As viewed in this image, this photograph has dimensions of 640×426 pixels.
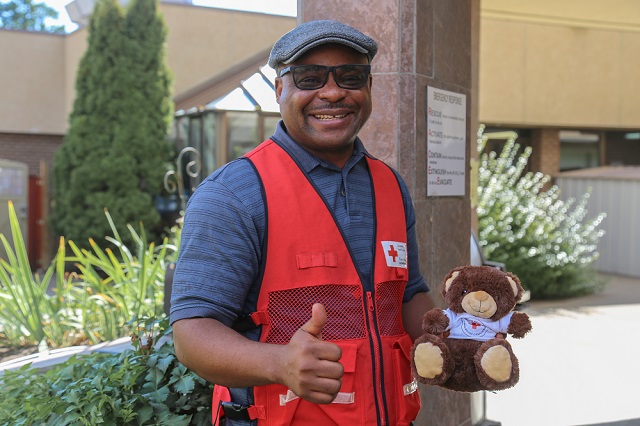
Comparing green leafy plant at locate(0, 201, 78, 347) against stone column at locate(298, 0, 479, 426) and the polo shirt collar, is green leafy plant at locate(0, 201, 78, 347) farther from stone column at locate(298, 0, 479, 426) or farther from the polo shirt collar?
the polo shirt collar

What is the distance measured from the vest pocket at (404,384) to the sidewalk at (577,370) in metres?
2.08

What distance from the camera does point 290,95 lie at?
2.09 m

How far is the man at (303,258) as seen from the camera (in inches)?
73.0

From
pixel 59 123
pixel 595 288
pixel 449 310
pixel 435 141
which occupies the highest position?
pixel 59 123

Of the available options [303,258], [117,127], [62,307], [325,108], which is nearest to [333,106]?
[325,108]

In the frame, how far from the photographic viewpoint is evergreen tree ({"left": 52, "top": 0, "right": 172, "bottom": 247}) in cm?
1477

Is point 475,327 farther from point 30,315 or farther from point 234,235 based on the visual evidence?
point 30,315

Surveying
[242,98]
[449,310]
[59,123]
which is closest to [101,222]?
[242,98]

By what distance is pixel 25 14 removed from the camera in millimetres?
48062

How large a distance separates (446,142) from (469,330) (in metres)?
2.05

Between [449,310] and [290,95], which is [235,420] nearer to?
[449,310]

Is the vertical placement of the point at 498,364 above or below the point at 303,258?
below

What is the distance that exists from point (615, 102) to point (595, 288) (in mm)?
7387

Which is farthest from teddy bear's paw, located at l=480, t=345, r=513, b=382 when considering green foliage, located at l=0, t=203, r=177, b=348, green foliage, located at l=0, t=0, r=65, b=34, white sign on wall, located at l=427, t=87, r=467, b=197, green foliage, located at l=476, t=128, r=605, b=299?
green foliage, located at l=0, t=0, r=65, b=34
